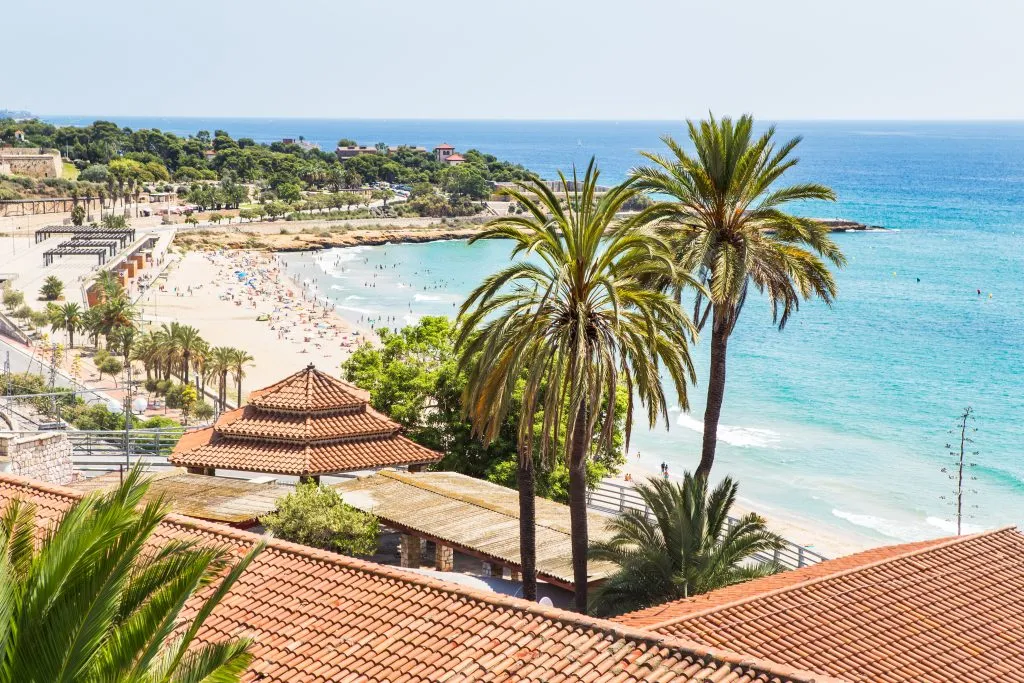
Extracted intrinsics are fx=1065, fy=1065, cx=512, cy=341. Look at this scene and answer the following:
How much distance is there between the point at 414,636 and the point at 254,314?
7246 cm

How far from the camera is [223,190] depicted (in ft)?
478

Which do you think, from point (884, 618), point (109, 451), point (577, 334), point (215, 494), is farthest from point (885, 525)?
point (577, 334)

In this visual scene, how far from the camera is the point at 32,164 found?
5778 inches

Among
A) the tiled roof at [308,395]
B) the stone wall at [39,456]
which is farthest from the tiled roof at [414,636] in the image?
the tiled roof at [308,395]

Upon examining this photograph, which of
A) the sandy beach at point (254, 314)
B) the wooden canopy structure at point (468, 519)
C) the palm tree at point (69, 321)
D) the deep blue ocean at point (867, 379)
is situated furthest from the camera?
the sandy beach at point (254, 314)

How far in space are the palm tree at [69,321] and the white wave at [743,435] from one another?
35.5 meters

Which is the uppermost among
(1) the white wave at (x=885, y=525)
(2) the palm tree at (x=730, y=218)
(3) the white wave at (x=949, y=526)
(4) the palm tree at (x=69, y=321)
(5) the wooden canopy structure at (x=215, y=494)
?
(2) the palm tree at (x=730, y=218)

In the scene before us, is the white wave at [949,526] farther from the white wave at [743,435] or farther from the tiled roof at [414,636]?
the tiled roof at [414,636]

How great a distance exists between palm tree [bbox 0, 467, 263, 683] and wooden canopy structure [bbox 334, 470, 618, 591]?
10.2 m

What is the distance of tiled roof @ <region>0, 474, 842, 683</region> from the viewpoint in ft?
28.5

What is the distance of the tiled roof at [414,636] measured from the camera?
28.5 feet

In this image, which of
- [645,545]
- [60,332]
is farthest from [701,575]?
[60,332]

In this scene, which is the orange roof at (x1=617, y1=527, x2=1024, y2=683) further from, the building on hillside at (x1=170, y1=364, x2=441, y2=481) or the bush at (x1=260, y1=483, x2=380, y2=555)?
the building on hillside at (x1=170, y1=364, x2=441, y2=481)

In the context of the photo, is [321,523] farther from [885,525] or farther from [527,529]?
[885,525]
